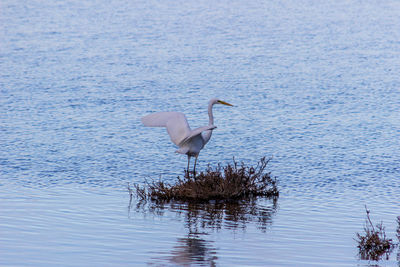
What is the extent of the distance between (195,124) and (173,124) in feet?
24.8

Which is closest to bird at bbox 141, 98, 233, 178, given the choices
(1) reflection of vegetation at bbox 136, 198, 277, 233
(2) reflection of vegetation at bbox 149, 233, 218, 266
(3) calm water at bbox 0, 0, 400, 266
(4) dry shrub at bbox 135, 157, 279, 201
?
(4) dry shrub at bbox 135, 157, 279, 201

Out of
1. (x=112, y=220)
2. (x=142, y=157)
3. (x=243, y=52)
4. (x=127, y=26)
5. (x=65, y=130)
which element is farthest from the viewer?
(x=127, y=26)

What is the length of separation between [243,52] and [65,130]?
13.4 m

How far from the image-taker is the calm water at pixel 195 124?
32.1 ft

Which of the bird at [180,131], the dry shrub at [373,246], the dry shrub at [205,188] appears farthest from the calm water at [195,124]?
the bird at [180,131]

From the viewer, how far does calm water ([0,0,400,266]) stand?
9.80 meters

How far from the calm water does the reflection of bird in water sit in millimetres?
25

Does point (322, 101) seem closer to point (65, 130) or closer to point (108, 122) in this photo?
point (108, 122)

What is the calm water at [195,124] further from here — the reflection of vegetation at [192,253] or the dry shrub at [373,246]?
the dry shrub at [373,246]

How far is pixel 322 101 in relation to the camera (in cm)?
2377

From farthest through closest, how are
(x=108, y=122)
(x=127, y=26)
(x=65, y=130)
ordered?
(x=127, y=26), (x=108, y=122), (x=65, y=130)

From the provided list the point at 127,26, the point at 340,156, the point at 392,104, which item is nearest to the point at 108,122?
the point at 340,156

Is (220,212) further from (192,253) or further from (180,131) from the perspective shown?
(192,253)

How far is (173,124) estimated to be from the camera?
41.6ft
